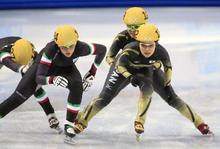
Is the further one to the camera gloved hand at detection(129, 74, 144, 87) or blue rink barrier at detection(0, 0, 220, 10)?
blue rink barrier at detection(0, 0, 220, 10)

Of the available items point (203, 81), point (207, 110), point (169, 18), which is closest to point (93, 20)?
point (169, 18)

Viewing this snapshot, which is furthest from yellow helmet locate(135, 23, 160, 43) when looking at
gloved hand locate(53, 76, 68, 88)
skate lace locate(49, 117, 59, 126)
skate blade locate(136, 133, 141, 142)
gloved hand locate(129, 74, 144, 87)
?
skate lace locate(49, 117, 59, 126)

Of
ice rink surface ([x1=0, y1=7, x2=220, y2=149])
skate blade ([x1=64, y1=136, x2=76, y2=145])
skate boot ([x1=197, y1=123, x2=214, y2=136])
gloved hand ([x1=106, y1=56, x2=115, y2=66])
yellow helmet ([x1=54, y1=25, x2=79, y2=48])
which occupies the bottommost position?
ice rink surface ([x1=0, y1=7, x2=220, y2=149])

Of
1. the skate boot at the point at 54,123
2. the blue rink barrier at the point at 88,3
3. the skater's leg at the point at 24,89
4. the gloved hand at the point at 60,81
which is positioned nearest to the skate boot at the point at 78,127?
the skate boot at the point at 54,123

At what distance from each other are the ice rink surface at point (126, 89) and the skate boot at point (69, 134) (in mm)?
62

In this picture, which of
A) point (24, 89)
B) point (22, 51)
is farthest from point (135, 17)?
point (24, 89)

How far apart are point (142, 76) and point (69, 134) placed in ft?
2.62

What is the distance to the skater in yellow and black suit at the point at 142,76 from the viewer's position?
452cm

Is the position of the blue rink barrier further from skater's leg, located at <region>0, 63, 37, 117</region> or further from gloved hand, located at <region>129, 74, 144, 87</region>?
gloved hand, located at <region>129, 74, 144, 87</region>

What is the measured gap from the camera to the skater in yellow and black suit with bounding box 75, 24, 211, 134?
4516 millimetres

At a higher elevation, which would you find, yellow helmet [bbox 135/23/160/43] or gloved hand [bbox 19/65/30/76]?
yellow helmet [bbox 135/23/160/43]

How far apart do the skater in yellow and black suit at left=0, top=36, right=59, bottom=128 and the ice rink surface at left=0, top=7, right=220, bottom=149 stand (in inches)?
9.3

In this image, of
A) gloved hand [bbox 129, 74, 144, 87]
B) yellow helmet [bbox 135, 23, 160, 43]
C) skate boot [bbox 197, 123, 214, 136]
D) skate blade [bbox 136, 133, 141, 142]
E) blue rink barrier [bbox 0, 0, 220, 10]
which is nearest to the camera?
A: yellow helmet [bbox 135, 23, 160, 43]

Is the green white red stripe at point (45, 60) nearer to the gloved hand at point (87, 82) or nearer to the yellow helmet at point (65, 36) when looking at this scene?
the yellow helmet at point (65, 36)
